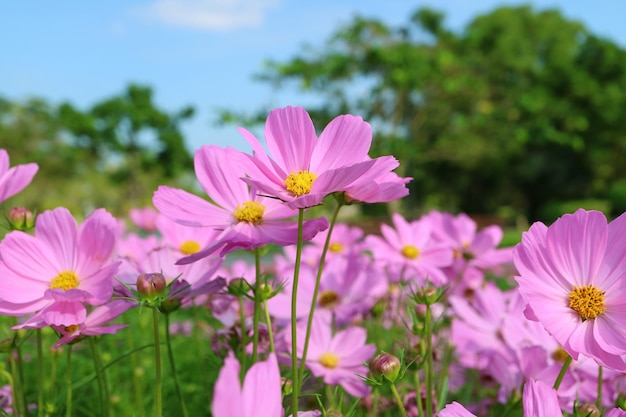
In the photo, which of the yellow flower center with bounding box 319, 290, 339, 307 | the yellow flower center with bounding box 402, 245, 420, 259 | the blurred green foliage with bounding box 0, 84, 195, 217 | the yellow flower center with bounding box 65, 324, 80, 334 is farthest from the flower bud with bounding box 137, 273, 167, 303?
the blurred green foliage with bounding box 0, 84, 195, 217

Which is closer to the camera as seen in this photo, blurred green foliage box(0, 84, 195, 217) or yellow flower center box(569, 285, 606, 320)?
yellow flower center box(569, 285, 606, 320)

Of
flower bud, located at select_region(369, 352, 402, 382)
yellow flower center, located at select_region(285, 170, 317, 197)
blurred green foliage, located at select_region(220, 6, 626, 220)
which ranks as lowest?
flower bud, located at select_region(369, 352, 402, 382)

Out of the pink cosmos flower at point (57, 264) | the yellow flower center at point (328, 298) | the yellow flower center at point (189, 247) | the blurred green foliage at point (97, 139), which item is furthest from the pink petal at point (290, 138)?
the blurred green foliage at point (97, 139)

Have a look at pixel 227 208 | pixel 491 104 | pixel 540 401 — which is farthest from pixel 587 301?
pixel 491 104

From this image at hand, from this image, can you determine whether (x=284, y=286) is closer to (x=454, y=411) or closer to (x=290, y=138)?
(x=290, y=138)

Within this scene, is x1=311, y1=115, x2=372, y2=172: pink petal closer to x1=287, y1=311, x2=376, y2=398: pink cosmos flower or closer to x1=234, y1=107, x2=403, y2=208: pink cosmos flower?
x1=234, y1=107, x2=403, y2=208: pink cosmos flower

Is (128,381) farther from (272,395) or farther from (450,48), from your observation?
(450,48)

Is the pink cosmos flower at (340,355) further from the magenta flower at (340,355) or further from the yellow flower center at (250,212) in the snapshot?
the yellow flower center at (250,212)
